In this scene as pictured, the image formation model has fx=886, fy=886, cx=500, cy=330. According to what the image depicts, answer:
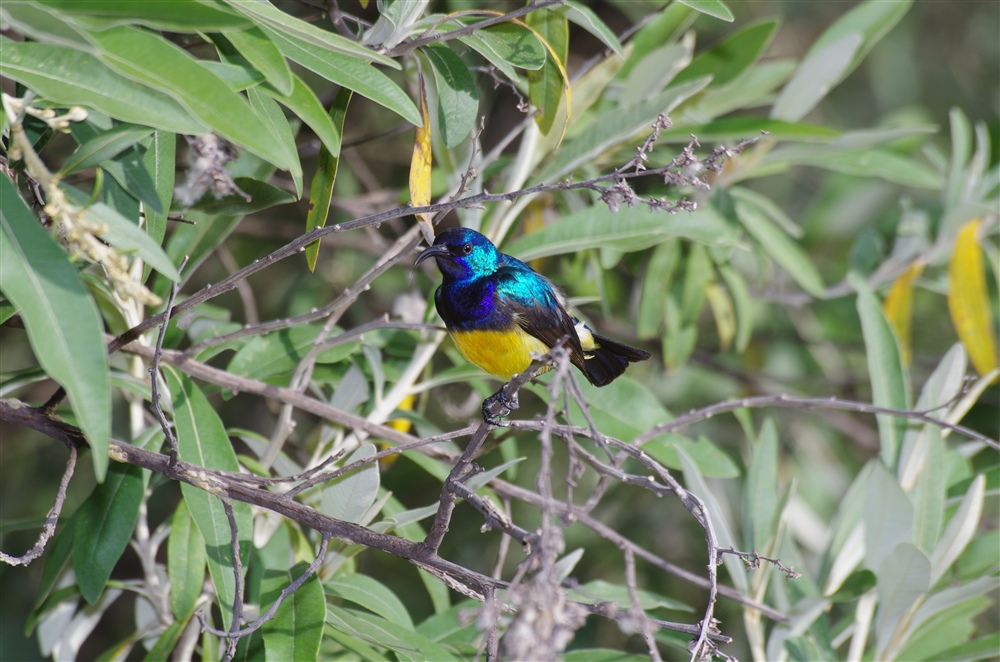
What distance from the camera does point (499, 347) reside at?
249 cm

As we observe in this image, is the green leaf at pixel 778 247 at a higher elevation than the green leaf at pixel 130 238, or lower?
higher

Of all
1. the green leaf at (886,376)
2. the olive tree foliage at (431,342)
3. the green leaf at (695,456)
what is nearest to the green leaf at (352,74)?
the olive tree foliage at (431,342)

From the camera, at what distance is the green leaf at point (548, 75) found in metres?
2.43

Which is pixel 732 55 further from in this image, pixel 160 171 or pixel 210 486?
pixel 210 486

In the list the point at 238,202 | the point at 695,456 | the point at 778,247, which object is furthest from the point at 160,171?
the point at 778,247

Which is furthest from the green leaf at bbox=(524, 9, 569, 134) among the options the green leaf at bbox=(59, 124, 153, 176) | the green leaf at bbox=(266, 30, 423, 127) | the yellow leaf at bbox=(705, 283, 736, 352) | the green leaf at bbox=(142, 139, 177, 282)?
the yellow leaf at bbox=(705, 283, 736, 352)

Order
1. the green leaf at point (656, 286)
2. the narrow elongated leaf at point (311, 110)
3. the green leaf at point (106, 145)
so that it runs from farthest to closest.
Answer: the green leaf at point (656, 286) < the narrow elongated leaf at point (311, 110) < the green leaf at point (106, 145)

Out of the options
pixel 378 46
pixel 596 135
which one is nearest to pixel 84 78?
pixel 378 46

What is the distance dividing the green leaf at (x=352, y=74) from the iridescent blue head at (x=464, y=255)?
2.02 ft

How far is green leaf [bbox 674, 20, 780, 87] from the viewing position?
3.33 m

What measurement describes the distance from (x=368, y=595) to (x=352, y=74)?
132 cm

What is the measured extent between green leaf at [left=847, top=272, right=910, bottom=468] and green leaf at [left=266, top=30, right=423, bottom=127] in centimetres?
187

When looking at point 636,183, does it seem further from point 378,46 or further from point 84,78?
point 84,78

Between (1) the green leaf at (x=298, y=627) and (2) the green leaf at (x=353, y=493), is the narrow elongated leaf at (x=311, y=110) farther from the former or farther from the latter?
(1) the green leaf at (x=298, y=627)
